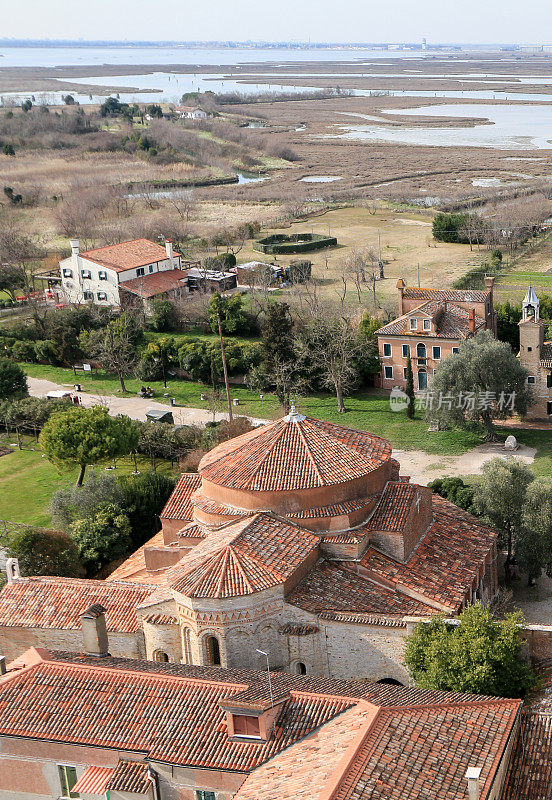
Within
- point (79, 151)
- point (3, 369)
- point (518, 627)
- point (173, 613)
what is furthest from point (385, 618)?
point (79, 151)

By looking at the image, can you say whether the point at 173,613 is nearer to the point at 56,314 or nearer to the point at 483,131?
the point at 56,314

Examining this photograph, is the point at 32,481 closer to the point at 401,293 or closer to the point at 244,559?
the point at 244,559

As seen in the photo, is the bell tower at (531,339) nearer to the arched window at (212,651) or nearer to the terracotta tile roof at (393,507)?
the terracotta tile roof at (393,507)

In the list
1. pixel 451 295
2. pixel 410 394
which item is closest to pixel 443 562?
pixel 410 394

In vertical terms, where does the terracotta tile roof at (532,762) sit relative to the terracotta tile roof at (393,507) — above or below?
below

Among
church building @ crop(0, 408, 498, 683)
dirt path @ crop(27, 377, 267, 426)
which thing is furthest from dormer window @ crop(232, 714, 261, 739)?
dirt path @ crop(27, 377, 267, 426)

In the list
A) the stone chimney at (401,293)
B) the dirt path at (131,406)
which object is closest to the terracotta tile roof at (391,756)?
the dirt path at (131,406)
